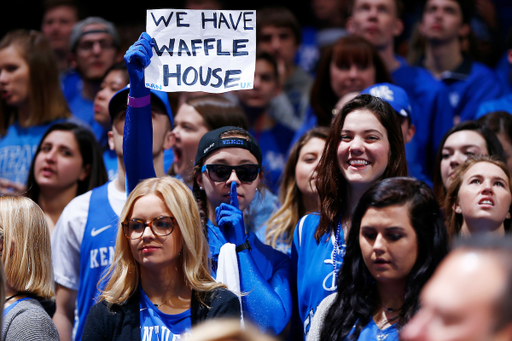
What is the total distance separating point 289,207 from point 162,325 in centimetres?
176

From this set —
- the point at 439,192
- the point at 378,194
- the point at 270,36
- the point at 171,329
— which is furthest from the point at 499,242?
the point at 270,36

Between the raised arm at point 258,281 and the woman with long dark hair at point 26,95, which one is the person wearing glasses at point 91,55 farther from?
the raised arm at point 258,281

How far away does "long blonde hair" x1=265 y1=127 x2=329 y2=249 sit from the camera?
434 cm

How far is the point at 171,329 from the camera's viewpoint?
298 cm

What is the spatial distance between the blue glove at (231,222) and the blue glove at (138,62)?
77 cm

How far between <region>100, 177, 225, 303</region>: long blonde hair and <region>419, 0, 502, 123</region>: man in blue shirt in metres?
3.55

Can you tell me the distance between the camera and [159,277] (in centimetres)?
315

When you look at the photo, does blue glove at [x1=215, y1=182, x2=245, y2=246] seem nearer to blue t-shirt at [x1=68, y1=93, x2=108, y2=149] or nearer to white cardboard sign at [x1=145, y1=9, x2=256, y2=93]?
white cardboard sign at [x1=145, y1=9, x2=256, y2=93]

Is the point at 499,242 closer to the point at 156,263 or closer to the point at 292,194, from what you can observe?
the point at 156,263

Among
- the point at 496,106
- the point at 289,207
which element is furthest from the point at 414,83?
the point at 289,207

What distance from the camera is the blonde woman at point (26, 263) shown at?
289 centimetres

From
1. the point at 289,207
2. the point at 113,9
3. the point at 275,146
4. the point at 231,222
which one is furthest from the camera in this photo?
the point at 113,9

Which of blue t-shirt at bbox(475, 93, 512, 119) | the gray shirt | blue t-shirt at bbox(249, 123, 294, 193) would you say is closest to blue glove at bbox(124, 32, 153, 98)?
the gray shirt

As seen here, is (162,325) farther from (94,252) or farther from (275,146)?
(275,146)
